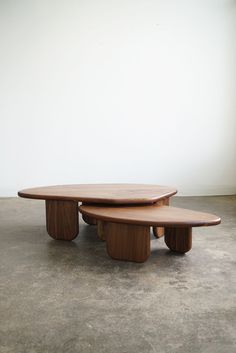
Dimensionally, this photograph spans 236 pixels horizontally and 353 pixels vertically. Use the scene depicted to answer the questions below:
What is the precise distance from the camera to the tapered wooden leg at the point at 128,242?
189cm

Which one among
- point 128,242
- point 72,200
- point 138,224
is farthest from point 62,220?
point 138,224

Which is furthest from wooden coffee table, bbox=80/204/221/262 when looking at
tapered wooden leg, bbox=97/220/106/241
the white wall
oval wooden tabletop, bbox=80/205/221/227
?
the white wall

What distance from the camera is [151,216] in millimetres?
1887

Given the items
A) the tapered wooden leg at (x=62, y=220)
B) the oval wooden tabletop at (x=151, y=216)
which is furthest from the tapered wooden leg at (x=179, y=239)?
the tapered wooden leg at (x=62, y=220)

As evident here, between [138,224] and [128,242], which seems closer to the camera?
[138,224]

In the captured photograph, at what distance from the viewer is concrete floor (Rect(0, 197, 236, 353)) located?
3.87 feet

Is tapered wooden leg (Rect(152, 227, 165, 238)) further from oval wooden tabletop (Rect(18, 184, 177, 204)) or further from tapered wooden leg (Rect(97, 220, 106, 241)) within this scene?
tapered wooden leg (Rect(97, 220, 106, 241))

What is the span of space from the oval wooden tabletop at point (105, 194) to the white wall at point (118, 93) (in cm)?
185

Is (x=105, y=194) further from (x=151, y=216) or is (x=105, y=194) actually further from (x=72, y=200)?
(x=151, y=216)

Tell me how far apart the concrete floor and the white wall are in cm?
212

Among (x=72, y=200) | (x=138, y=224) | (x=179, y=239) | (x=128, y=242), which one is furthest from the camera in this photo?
(x=72, y=200)

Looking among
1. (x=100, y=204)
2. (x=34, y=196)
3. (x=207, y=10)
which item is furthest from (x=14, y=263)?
(x=207, y=10)

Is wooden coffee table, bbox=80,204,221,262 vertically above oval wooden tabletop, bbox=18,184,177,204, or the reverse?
oval wooden tabletop, bbox=18,184,177,204

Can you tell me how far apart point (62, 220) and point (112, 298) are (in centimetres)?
101
